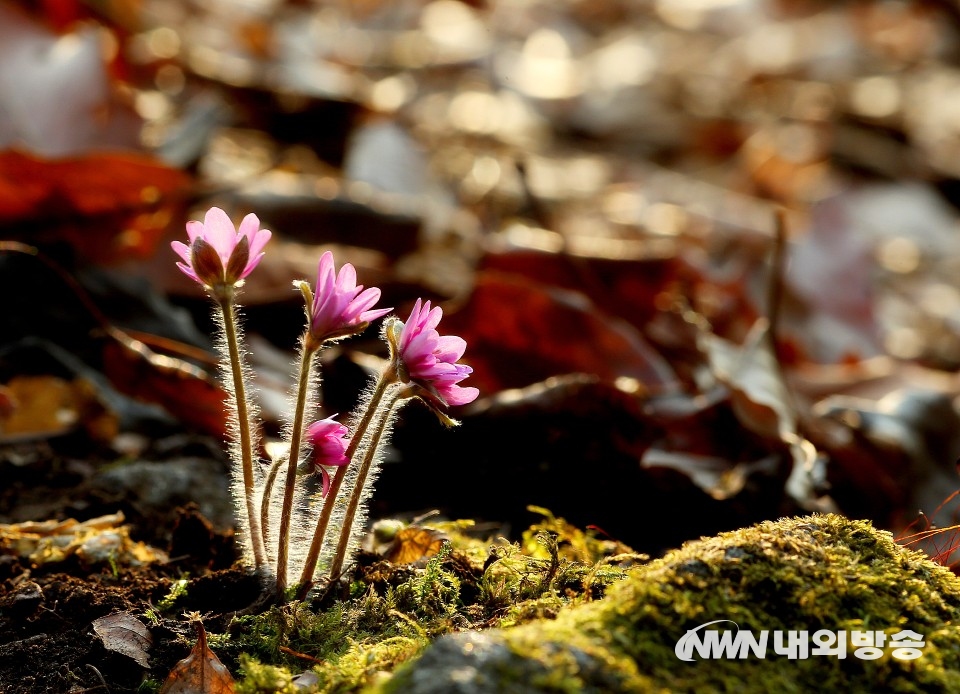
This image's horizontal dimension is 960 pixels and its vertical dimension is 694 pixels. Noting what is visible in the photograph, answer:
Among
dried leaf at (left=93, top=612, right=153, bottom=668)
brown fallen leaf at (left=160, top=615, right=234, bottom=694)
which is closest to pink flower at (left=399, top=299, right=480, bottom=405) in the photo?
brown fallen leaf at (left=160, top=615, right=234, bottom=694)

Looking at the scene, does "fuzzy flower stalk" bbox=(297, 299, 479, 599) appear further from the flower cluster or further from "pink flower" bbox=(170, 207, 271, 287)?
"pink flower" bbox=(170, 207, 271, 287)

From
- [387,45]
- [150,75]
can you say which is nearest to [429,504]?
[150,75]

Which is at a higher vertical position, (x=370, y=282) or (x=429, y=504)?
(x=370, y=282)

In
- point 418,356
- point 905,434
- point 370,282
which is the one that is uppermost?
point 418,356

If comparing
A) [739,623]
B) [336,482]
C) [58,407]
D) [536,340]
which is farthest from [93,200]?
[739,623]

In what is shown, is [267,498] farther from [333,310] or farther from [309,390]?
[333,310]

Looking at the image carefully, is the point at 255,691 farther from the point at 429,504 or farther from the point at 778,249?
the point at 778,249
